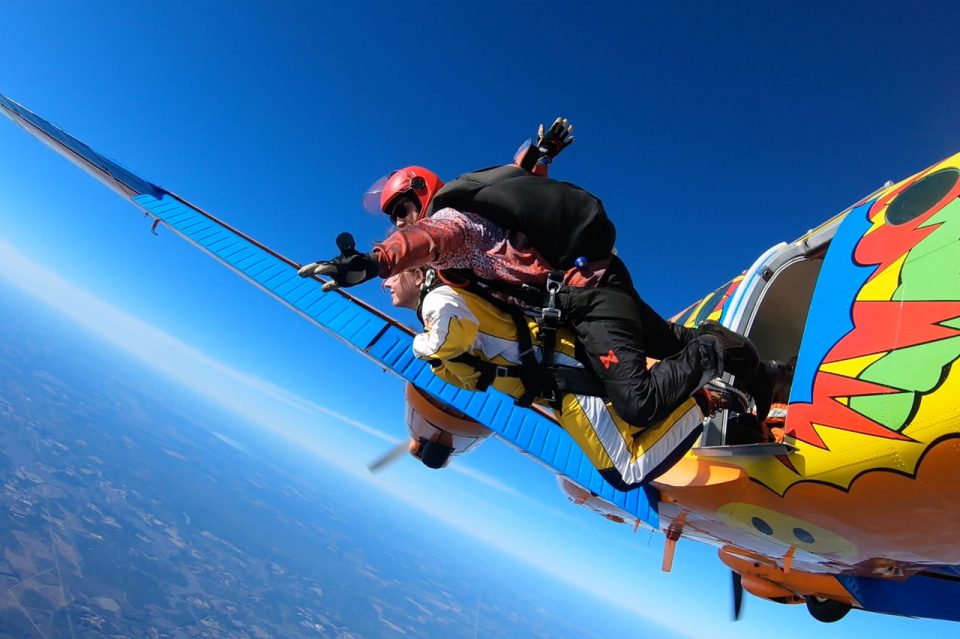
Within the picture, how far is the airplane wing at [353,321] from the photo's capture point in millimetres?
3619

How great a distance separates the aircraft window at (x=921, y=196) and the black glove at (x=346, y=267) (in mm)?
3075

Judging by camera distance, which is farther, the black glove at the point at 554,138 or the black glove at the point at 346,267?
the black glove at the point at 554,138

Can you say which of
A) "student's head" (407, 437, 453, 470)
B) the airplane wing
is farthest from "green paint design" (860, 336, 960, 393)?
"student's head" (407, 437, 453, 470)

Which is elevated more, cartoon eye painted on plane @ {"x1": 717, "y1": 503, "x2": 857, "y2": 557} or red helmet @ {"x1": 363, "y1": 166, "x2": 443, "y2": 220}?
red helmet @ {"x1": 363, "y1": 166, "x2": 443, "y2": 220}

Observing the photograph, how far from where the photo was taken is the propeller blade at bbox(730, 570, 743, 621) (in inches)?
213

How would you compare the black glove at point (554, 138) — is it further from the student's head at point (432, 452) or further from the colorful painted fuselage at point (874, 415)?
the student's head at point (432, 452)

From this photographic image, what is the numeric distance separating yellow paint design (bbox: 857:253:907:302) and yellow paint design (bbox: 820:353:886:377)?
333 millimetres

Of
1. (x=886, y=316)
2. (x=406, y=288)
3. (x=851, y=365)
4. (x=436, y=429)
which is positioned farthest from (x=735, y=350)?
(x=436, y=429)

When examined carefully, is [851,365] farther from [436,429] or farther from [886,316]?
[436,429]

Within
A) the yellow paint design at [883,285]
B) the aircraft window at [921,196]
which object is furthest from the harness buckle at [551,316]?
the aircraft window at [921,196]

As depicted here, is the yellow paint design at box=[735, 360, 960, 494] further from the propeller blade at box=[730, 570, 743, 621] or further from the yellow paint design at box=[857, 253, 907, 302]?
the propeller blade at box=[730, 570, 743, 621]

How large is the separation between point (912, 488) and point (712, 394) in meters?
1.06

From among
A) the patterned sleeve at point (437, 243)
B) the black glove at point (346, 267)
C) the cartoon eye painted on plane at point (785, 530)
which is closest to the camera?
the black glove at point (346, 267)

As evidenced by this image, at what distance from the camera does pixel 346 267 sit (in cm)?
181
